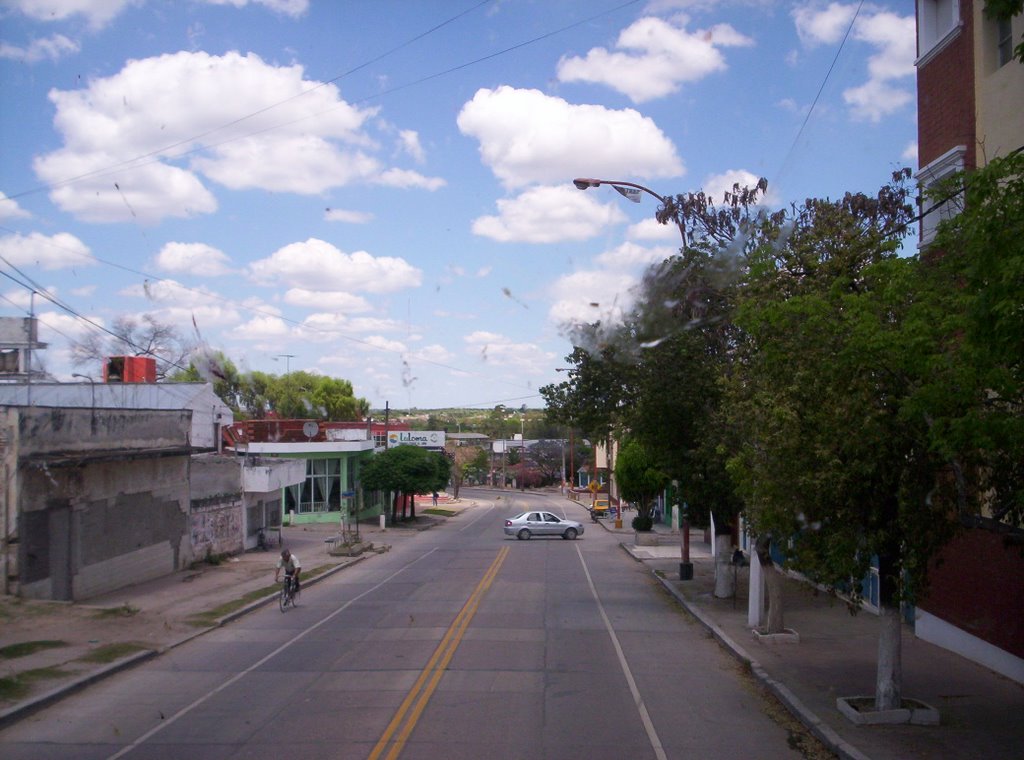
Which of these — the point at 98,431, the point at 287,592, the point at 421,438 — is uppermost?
the point at 98,431

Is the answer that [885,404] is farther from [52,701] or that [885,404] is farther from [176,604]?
[176,604]

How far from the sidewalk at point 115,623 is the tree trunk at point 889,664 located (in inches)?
397

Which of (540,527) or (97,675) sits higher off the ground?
(97,675)

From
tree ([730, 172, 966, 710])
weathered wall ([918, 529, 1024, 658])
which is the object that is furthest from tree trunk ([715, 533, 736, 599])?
tree ([730, 172, 966, 710])

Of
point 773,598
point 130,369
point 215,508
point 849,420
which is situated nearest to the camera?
point 849,420

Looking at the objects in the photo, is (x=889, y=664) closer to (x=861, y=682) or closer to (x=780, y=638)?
(x=861, y=682)

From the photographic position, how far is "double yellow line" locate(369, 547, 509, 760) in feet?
32.0

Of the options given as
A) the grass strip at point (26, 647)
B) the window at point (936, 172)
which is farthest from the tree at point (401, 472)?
the window at point (936, 172)

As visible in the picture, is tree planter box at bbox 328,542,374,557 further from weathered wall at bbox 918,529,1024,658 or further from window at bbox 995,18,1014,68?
window at bbox 995,18,1014,68

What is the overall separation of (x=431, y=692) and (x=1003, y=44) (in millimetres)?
11901

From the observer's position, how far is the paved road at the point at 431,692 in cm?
992

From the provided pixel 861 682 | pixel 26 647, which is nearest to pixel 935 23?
pixel 861 682

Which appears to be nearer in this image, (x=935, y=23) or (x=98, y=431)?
(x=935, y=23)

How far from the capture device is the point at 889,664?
10.9m
